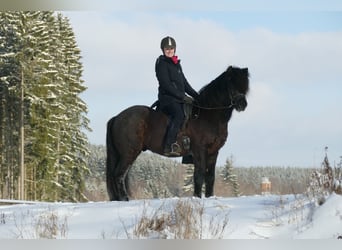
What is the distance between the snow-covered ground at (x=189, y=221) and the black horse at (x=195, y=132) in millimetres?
1138

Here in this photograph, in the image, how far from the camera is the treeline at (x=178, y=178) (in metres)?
8.90

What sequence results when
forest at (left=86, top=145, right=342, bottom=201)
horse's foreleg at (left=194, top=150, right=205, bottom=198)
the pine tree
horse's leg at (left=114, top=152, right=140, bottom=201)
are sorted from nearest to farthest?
forest at (left=86, top=145, right=342, bottom=201)
horse's foreleg at (left=194, top=150, right=205, bottom=198)
horse's leg at (left=114, top=152, right=140, bottom=201)
the pine tree

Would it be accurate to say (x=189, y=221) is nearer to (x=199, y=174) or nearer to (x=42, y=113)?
(x=199, y=174)

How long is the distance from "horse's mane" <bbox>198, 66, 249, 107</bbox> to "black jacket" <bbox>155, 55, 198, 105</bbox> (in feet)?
1.22

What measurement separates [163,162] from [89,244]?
7.76 metres

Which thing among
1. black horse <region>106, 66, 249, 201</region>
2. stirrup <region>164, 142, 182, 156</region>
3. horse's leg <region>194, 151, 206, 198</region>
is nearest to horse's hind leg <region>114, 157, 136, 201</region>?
black horse <region>106, 66, 249, 201</region>

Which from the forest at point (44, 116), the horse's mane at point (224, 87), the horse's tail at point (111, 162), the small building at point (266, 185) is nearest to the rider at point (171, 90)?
the horse's mane at point (224, 87)

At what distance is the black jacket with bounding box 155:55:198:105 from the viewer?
807cm

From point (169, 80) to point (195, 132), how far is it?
751 mm

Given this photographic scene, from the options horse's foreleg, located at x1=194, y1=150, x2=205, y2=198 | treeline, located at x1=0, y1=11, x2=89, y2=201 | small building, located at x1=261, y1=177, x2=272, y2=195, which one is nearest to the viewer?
horse's foreleg, located at x1=194, y1=150, x2=205, y2=198

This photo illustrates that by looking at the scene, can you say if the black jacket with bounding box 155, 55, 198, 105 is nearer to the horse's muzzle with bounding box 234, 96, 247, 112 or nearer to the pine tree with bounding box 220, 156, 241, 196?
the horse's muzzle with bounding box 234, 96, 247, 112

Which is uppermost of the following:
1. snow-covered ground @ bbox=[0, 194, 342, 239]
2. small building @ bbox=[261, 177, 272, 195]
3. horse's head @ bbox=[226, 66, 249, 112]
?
horse's head @ bbox=[226, 66, 249, 112]

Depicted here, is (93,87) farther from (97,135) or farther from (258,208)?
(258,208)
